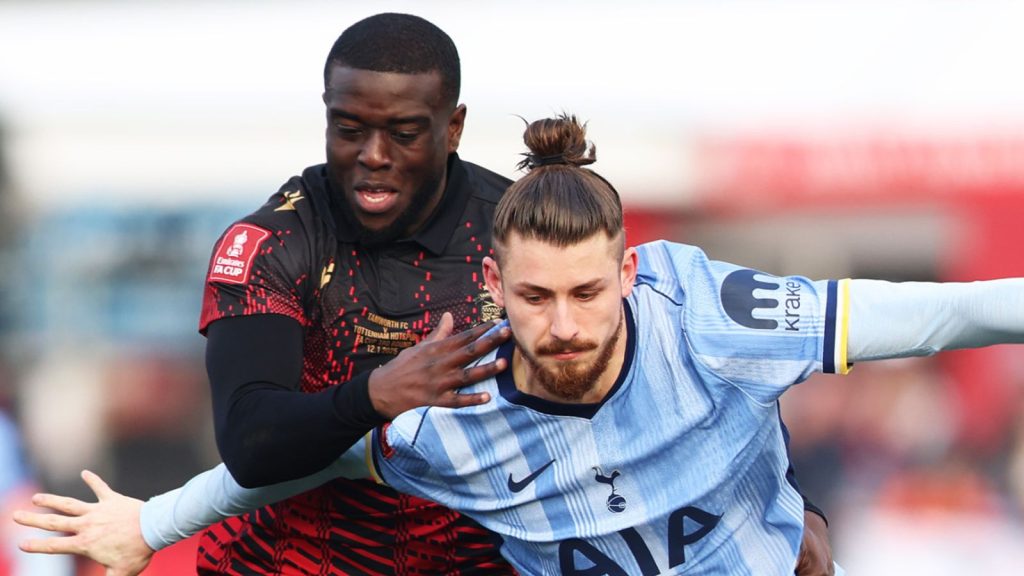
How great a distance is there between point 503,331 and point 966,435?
743cm

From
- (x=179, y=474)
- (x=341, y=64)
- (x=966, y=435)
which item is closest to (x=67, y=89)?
(x=179, y=474)

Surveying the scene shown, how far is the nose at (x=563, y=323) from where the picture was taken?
3.68 m

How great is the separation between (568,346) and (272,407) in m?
0.74

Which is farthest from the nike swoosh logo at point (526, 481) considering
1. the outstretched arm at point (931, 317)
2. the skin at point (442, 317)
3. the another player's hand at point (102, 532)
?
the another player's hand at point (102, 532)

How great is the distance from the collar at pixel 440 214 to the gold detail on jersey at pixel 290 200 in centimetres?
8

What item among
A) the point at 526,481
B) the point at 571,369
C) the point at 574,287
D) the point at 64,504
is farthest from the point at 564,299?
the point at 64,504

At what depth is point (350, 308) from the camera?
432 cm

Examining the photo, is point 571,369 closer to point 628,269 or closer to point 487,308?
point 628,269

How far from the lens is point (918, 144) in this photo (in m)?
12.3

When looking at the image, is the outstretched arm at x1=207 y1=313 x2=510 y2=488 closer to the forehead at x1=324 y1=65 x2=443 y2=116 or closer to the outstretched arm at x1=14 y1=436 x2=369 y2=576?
the outstretched arm at x1=14 y1=436 x2=369 y2=576

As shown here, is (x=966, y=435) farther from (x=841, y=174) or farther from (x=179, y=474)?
(x=179, y=474)

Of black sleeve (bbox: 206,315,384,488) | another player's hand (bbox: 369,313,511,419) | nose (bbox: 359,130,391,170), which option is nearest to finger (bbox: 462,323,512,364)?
another player's hand (bbox: 369,313,511,419)

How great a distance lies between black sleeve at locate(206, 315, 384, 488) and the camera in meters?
3.84

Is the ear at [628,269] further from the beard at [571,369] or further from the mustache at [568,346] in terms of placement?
the mustache at [568,346]
